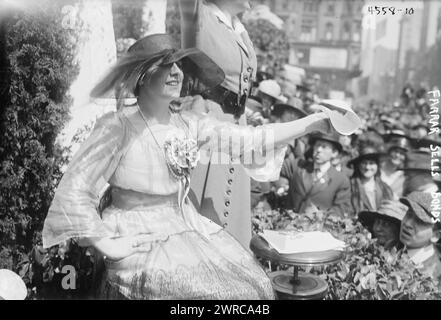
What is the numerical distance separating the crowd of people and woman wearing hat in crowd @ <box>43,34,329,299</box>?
2.01 feet

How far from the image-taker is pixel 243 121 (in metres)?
2.10

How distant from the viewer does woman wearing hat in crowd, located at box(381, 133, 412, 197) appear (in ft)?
12.6

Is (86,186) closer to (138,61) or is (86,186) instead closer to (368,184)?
(138,61)

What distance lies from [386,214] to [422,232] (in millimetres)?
203

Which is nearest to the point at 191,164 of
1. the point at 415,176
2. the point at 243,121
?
the point at 243,121

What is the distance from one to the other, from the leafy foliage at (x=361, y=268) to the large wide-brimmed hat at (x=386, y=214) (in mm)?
223

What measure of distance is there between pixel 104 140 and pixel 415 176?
7.71 feet

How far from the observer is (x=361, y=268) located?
2.26 m

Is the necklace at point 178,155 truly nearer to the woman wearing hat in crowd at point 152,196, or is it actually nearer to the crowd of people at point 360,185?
the woman wearing hat in crowd at point 152,196

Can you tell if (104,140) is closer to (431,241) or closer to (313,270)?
(313,270)

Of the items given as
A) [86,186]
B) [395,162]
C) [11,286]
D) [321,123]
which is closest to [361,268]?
[321,123]

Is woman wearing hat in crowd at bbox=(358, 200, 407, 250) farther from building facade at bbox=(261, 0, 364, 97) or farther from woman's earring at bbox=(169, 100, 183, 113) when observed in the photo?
woman's earring at bbox=(169, 100, 183, 113)

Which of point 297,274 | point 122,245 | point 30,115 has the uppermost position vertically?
point 30,115

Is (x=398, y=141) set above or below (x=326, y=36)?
below
